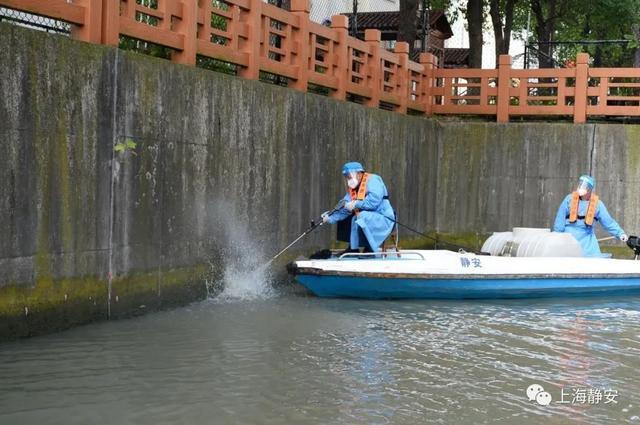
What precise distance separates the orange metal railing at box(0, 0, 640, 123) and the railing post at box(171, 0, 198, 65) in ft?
0.04

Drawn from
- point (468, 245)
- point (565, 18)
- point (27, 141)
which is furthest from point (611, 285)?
point (565, 18)

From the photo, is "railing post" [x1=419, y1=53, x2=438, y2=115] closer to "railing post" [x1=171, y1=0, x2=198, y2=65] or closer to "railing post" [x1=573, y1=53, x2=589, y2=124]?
"railing post" [x1=573, y1=53, x2=589, y2=124]

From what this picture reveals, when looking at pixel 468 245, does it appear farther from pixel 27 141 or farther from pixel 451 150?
pixel 27 141

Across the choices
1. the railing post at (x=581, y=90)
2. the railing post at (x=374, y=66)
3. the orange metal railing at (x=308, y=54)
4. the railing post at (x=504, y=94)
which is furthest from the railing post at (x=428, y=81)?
the railing post at (x=581, y=90)

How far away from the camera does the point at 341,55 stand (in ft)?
49.3

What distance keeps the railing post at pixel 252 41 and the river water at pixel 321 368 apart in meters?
3.35

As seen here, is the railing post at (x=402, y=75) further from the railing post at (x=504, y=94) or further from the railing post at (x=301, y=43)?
the railing post at (x=301, y=43)

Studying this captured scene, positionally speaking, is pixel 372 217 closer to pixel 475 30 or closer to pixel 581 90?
pixel 581 90

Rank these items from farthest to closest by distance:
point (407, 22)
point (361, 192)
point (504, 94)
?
point (407, 22)
point (504, 94)
point (361, 192)

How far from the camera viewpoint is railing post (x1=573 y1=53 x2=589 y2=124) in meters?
18.0

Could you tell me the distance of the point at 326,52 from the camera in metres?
14.8

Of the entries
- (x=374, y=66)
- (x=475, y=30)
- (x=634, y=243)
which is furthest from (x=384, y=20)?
(x=634, y=243)

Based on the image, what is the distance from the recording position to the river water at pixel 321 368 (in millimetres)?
6648

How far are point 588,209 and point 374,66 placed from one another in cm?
502
